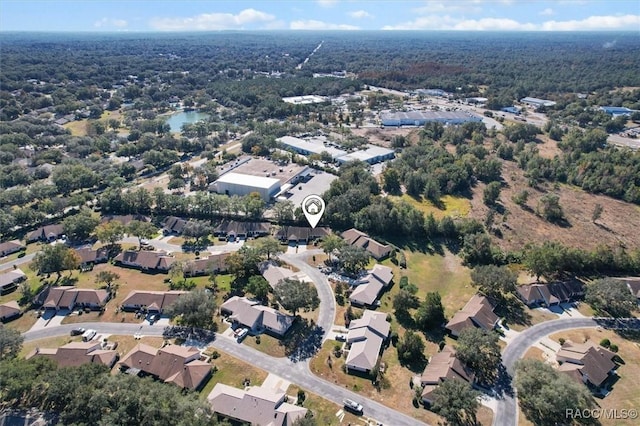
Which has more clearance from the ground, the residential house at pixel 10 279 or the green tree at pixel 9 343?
the green tree at pixel 9 343

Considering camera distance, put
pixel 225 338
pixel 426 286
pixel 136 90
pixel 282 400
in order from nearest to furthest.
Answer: pixel 282 400 → pixel 225 338 → pixel 426 286 → pixel 136 90

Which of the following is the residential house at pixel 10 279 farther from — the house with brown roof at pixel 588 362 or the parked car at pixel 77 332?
the house with brown roof at pixel 588 362

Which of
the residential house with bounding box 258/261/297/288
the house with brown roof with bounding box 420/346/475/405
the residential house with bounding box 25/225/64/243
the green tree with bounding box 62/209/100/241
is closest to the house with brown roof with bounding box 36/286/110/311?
the green tree with bounding box 62/209/100/241

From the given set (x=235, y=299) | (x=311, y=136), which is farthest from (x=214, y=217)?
(x=311, y=136)

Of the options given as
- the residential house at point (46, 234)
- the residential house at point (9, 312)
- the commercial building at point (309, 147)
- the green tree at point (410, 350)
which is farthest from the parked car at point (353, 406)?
the commercial building at point (309, 147)

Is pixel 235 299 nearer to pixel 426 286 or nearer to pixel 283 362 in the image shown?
pixel 283 362

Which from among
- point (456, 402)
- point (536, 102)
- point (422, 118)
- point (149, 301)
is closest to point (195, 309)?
point (149, 301)

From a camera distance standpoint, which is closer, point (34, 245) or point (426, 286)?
point (426, 286)
